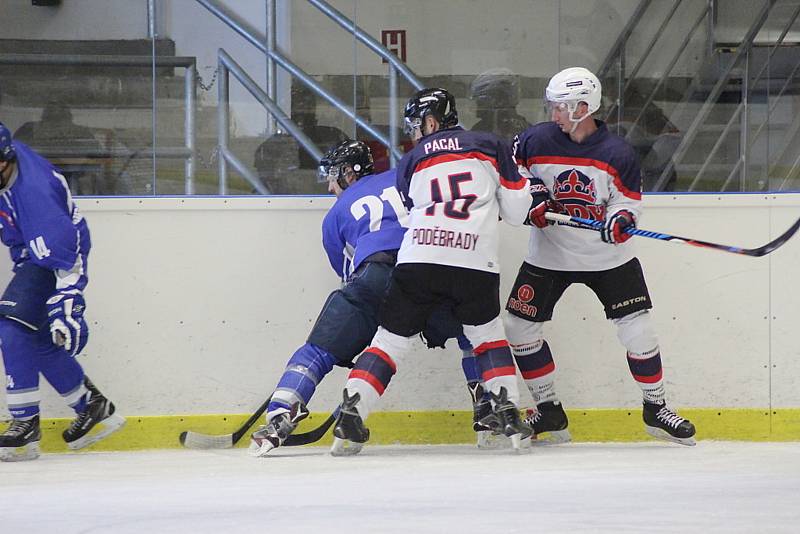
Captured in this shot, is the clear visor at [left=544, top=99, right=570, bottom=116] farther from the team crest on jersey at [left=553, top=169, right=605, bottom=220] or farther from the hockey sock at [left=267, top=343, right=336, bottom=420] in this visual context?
the hockey sock at [left=267, top=343, right=336, bottom=420]

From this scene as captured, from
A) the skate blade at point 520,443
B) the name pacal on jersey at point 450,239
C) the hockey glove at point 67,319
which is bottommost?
the skate blade at point 520,443

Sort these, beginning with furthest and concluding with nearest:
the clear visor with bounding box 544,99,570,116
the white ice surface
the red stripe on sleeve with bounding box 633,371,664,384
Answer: the red stripe on sleeve with bounding box 633,371,664,384, the clear visor with bounding box 544,99,570,116, the white ice surface

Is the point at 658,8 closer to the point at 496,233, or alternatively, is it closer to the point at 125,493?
the point at 496,233

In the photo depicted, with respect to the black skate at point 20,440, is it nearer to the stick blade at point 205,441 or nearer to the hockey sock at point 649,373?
the stick blade at point 205,441

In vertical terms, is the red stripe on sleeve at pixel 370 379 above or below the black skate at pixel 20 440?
above

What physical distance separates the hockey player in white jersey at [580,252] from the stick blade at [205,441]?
0.96 m

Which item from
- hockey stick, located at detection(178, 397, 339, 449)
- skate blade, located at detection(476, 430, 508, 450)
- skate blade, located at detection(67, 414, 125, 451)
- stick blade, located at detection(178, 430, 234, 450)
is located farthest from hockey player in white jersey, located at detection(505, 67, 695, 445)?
skate blade, located at detection(67, 414, 125, 451)

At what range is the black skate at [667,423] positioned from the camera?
3.96m

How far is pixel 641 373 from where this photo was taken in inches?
156

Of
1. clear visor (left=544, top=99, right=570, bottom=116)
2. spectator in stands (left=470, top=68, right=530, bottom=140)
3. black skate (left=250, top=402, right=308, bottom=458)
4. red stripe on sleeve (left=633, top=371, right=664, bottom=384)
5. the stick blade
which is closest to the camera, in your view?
black skate (left=250, top=402, right=308, bottom=458)

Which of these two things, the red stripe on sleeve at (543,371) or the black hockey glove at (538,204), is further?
the red stripe on sleeve at (543,371)

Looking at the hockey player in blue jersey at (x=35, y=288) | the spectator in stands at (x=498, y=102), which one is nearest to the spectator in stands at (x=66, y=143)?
the hockey player in blue jersey at (x=35, y=288)

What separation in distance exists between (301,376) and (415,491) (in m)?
0.76

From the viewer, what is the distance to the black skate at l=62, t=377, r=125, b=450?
3.99 metres
